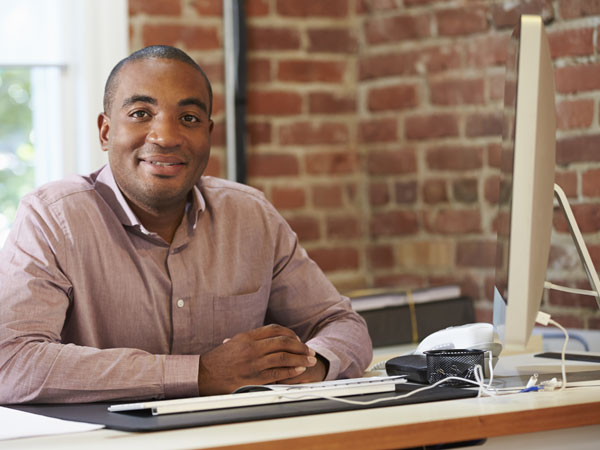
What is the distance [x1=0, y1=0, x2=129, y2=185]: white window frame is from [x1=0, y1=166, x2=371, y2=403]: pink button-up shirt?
2.43 ft

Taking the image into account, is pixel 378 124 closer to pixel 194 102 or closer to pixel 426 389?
pixel 194 102

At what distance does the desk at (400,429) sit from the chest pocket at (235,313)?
1.81ft

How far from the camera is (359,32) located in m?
2.93

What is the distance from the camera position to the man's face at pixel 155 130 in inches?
69.6

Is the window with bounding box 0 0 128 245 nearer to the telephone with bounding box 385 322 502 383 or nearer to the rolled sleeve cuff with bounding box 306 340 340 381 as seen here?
the rolled sleeve cuff with bounding box 306 340 340 381

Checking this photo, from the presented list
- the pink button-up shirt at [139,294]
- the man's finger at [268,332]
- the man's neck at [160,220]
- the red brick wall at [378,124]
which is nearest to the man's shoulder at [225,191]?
the pink button-up shirt at [139,294]

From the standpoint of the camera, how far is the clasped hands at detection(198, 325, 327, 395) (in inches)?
58.9

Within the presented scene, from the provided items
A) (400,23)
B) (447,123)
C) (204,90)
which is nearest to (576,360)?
(204,90)

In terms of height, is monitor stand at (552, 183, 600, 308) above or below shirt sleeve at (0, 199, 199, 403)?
above

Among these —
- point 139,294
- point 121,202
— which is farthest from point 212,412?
point 121,202

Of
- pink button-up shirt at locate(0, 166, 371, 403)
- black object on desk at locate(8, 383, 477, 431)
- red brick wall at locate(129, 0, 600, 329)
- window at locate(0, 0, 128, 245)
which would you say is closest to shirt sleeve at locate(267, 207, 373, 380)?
pink button-up shirt at locate(0, 166, 371, 403)

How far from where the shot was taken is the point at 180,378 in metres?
1.48

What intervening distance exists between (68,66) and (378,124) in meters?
0.93

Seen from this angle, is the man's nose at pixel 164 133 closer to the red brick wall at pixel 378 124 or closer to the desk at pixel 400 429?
the desk at pixel 400 429
